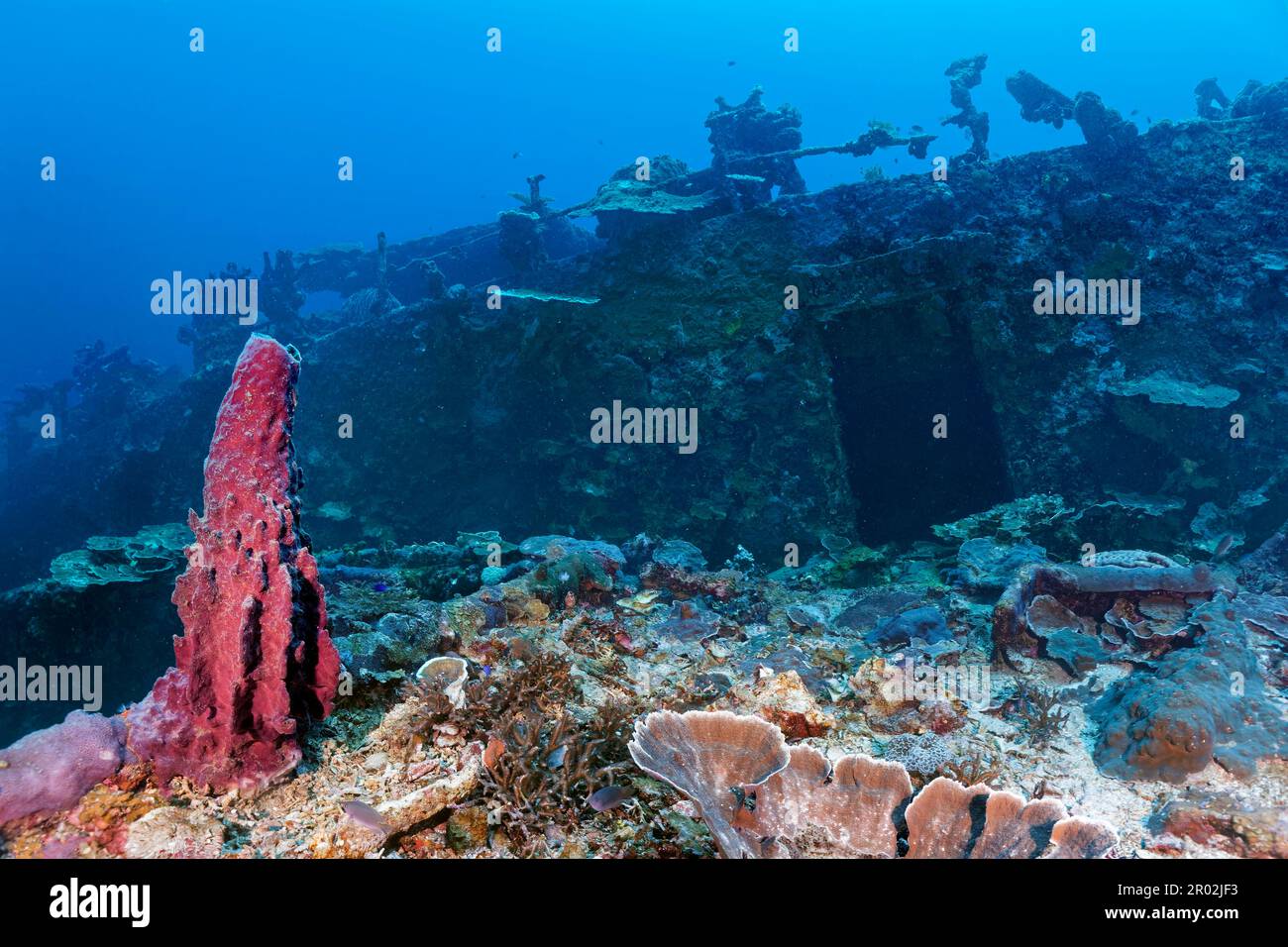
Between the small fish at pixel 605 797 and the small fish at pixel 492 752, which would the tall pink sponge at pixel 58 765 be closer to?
the small fish at pixel 492 752

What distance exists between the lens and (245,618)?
2.57 m

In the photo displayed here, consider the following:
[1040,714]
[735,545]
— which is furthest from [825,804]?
[735,545]

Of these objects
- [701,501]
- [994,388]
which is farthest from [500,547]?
[994,388]

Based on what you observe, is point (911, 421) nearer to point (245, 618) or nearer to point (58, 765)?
point (245, 618)

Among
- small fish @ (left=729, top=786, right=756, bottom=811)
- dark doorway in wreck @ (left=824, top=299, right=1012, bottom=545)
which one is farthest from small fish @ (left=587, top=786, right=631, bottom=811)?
dark doorway in wreck @ (left=824, top=299, right=1012, bottom=545)

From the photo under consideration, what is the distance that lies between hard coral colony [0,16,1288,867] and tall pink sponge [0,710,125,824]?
0.01 m

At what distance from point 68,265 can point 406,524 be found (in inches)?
4143

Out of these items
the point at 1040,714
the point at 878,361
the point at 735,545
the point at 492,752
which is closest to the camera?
the point at 492,752

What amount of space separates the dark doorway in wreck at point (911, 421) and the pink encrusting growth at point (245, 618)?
30.5ft

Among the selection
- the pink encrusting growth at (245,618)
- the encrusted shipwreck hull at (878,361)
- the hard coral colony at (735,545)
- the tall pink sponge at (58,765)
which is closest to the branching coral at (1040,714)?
the hard coral colony at (735,545)

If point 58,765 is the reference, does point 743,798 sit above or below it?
below

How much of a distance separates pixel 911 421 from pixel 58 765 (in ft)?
36.8

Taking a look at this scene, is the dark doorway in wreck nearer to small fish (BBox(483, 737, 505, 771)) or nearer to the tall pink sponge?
small fish (BBox(483, 737, 505, 771))

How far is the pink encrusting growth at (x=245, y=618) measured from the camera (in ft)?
8.45
